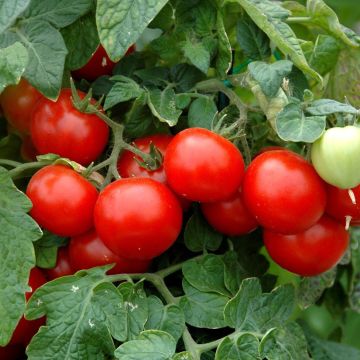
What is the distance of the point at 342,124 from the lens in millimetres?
811

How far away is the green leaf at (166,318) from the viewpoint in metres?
0.84

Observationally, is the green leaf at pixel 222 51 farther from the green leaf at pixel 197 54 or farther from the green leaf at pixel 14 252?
the green leaf at pixel 14 252

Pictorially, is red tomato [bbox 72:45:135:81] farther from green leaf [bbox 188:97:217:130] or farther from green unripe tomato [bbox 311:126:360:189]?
green unripe tomato [bbox 311:126:360:189]

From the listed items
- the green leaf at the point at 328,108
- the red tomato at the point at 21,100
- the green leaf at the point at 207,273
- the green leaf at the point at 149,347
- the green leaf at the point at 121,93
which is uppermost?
the green leaf at the point at 328,108

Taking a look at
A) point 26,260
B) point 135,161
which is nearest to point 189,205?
point 135,161

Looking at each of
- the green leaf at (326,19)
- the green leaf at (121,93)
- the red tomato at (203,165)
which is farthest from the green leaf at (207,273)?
the green leaf at (326,19)

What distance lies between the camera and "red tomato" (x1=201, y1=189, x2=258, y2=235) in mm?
899

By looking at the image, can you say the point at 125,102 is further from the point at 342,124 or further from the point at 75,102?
the point at 342,124

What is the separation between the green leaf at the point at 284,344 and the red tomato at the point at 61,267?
0.27 m

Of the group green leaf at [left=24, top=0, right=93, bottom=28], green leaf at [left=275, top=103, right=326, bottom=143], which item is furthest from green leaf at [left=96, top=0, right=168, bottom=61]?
green leaf at [left=275, top=103, right=326, bottom=143]

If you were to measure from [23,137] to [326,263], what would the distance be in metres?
0.43

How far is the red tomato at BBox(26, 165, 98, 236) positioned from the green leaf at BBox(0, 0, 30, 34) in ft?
0.55

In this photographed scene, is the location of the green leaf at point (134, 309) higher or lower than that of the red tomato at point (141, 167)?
lower

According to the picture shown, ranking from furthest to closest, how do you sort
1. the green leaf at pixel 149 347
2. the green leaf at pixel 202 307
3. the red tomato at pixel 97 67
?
the red tomato at pixel 97 67
the green leaf at pixel 202 307
the green leaf at pixel 149 347
